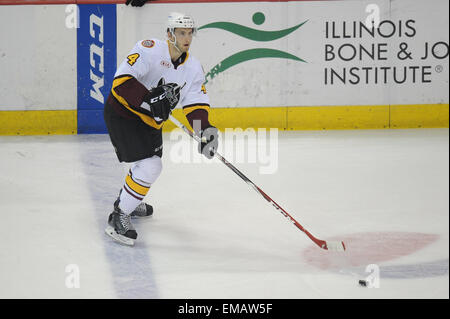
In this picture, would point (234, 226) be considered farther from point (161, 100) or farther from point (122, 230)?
point (161, 100)

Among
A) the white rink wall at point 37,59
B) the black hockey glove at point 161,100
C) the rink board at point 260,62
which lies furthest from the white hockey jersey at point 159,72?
the white rink wall at point 37,59

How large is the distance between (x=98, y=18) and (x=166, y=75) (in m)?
3.39

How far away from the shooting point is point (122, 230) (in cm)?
392

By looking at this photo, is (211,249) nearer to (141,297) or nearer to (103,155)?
(141,297)

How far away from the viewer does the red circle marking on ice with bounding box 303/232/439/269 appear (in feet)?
11.6

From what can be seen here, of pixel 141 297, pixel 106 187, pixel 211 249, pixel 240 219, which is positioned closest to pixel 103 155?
pixel 106 187

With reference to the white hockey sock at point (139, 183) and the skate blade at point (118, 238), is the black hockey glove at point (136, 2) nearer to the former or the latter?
the white hockey sock at point (139, 183)

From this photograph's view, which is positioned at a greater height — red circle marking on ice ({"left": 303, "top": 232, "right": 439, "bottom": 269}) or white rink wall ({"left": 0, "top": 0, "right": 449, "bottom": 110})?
white rink wall ({"left": 0, "top": 0, "right": 449, "bottom": 110})

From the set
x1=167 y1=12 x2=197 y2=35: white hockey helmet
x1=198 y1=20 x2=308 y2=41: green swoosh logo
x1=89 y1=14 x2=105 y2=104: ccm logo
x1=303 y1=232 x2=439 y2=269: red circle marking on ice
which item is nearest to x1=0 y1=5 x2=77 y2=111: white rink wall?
x1=89 y1=14 x2=105 y2=104: ccm logo

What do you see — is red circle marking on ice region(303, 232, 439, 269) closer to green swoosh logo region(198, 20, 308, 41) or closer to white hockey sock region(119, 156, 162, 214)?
white hockey sock region(119, 156, 162, 214)

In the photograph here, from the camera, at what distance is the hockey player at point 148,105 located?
384 centimetres

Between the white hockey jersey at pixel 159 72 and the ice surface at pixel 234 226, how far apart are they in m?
0.63

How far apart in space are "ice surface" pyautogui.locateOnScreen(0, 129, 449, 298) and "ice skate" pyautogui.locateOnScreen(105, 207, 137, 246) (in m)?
0.05

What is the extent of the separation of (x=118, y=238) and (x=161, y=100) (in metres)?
0.67
